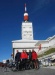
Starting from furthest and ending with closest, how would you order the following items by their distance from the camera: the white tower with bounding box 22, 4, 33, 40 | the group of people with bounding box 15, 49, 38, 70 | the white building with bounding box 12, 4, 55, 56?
the white tower with bounding box 22, 4, 33, 40
the white building with bounding box 12, 4, 55, 56
the group of people with bounding box 15, 49, 38, 70

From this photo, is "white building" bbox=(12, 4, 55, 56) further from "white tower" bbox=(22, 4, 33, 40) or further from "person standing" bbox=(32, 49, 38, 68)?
"person standing" bbox=(32, 49, 38, 68)

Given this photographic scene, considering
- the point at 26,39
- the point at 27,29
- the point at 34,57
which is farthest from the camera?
the point at 27,29

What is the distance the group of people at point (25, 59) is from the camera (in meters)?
20.6

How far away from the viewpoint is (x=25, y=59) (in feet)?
68.1

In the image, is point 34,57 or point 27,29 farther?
point 27,29

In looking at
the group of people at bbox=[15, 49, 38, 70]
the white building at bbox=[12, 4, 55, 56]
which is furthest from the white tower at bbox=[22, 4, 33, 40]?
the group of people at bbox=[15, 49, 38, 70]

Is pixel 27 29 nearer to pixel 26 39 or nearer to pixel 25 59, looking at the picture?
pixel 26 39

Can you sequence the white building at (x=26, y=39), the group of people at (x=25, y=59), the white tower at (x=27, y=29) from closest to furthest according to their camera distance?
the group of people at (x=25, y=59)
the white building at (x=26, y=39)
the white tower at (x=27, y=29)

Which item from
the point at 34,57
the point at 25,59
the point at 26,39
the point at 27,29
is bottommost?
the point at 25,59

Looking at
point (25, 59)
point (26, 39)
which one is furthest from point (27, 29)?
point (25, 59)

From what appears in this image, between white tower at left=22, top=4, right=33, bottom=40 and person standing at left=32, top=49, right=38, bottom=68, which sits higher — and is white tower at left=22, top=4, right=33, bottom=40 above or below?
above

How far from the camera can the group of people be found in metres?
20.6

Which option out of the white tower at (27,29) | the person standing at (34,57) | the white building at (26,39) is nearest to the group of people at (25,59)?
the person standing at (34,57)

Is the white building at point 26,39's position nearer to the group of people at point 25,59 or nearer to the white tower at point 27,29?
the white tower at point 27,29
